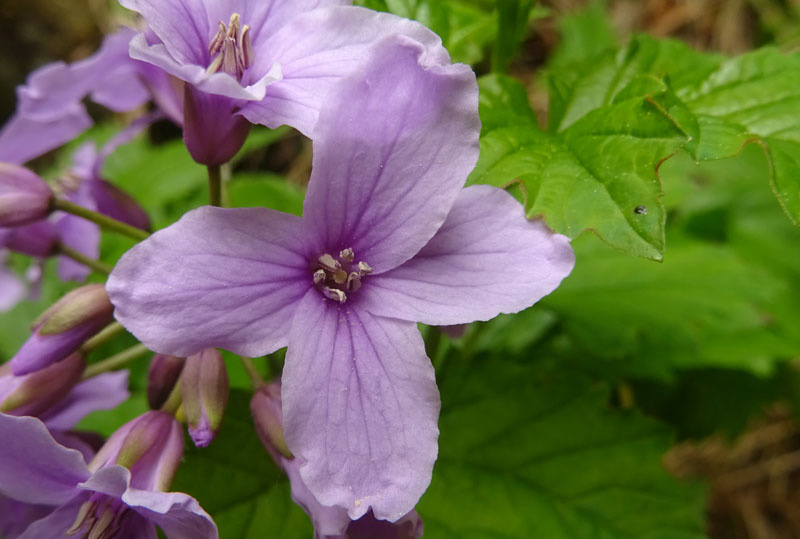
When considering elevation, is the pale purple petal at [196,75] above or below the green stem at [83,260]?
above

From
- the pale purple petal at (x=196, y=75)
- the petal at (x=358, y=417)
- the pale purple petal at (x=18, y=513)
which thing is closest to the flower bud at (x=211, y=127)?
the pale purple petal at (x=196, y=75)

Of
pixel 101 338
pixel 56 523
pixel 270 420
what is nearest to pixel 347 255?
pixel 270 420

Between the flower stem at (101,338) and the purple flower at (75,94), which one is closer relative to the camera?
the flower stem at (101,338)

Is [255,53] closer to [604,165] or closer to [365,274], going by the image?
[365,274]

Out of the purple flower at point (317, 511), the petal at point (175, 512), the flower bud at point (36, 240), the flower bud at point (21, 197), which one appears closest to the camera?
the petal at point (175, 512)

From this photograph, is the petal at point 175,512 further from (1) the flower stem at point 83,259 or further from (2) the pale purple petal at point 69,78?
(2) the pale purple petal at point 69,78

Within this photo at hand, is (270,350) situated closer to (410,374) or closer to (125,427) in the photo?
(410,374)
